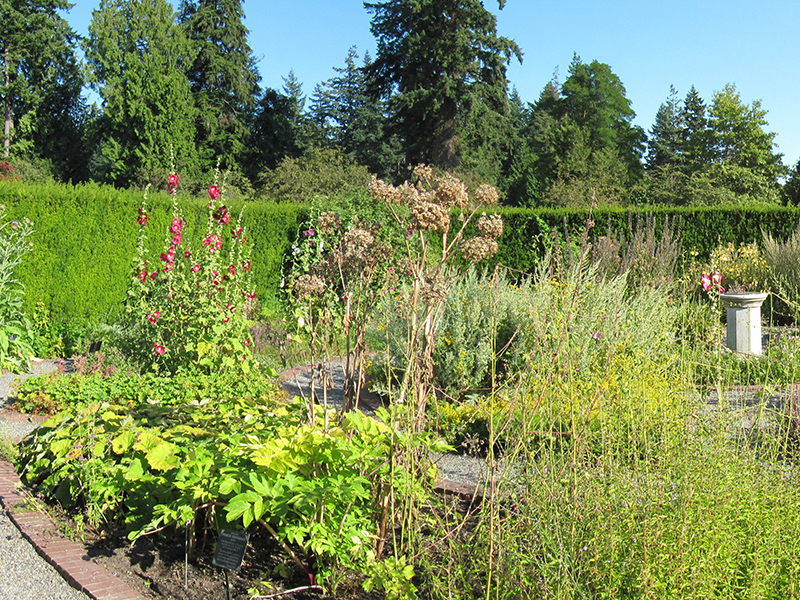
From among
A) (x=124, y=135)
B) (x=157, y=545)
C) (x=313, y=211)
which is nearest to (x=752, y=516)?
(x=157, y=545)

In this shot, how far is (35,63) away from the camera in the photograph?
30391mm

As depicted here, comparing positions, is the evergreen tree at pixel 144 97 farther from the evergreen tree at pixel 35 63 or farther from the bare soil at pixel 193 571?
the bare soil at pixel 193 571

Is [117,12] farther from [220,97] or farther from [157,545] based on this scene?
[157,545]

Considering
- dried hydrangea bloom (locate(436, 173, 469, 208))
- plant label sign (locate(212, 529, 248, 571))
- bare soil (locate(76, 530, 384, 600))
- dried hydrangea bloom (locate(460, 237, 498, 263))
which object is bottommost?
bare soil (locate(76, 530, 384, 600))

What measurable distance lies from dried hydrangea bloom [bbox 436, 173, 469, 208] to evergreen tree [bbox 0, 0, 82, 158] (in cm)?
3106

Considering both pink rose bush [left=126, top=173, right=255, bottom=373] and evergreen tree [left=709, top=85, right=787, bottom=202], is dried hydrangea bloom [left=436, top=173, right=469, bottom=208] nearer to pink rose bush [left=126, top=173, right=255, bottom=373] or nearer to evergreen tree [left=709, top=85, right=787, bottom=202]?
pink rose bush [left=126, top=173, right=255, bottom=373]

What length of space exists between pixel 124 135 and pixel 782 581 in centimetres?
2904

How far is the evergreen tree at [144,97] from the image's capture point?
26375 millimetres

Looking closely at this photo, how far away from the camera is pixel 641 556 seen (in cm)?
205

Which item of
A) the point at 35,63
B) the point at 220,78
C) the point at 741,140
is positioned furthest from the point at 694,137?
the point at 35,63

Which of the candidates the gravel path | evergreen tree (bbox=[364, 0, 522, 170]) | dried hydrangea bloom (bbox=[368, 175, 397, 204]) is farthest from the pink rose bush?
evergreen tree (bbox=[364, 0, 522, 170])

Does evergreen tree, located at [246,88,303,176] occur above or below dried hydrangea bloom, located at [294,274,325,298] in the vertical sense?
above

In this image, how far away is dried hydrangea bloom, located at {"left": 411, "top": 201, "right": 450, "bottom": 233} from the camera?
2.48m

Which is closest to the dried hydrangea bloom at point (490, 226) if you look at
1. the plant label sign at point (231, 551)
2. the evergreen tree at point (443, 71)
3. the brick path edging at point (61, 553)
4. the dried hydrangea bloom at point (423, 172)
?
the dried hydrangea bloom at point (423, 172)
